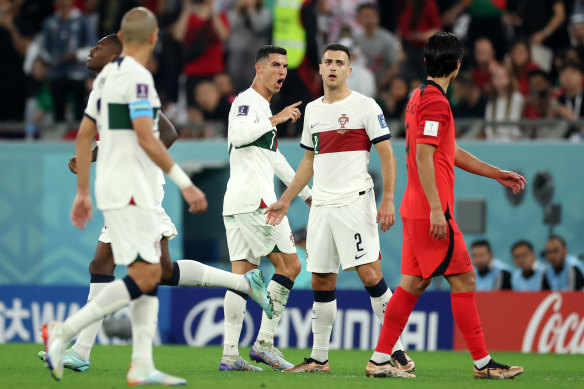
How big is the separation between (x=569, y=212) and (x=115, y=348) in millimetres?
6497

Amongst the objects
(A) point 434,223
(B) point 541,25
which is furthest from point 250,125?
(B) point 541,25

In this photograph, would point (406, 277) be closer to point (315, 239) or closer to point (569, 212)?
point (315, 239)

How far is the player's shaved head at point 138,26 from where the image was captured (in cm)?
694

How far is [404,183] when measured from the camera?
14.6 meters

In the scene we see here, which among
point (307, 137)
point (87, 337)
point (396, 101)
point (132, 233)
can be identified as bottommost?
point (87, 337)

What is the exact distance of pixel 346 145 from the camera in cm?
856

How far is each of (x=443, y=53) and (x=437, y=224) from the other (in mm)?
1281

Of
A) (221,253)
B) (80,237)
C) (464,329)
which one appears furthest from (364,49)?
(464,329)

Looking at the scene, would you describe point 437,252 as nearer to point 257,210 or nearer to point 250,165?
point 257,210

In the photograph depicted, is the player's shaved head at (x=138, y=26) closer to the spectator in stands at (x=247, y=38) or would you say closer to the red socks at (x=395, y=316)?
the red socks at (x=395, y=316)

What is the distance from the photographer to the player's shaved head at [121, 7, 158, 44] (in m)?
6.94

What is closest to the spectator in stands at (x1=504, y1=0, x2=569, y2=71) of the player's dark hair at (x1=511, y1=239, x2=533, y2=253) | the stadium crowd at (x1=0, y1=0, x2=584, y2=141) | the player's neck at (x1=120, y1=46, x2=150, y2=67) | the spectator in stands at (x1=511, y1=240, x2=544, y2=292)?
the stadium crowd at (x1=0, y1=0, x2=584, y2=141)

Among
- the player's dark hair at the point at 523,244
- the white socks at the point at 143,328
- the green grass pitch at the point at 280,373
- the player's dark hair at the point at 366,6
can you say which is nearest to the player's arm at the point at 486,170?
the green grass pitch at the point at 280,373

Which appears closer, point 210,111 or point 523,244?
point 523,244
